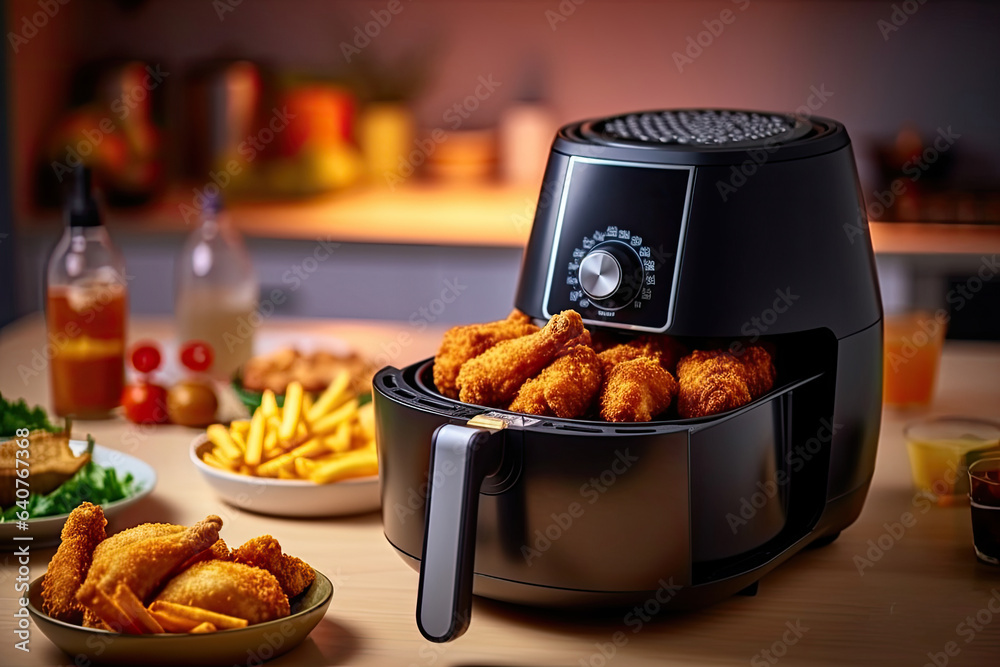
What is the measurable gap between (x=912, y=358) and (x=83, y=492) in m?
0.96

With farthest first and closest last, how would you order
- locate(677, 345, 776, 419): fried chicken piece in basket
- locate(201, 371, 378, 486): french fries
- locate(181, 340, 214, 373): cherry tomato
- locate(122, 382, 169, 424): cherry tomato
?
1. locate(181, 340, 214, 373): cherry tomato
2. locate(122, 382, 169, 424): cherry tomato
3. locate(201, 371, 378, 486): french fries
4. locate(677, 345, 776, 419): fried chicken piece in basket

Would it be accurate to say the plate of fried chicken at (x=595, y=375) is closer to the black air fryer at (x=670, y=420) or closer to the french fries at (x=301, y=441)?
the black air fryer at (x=670, y=420)

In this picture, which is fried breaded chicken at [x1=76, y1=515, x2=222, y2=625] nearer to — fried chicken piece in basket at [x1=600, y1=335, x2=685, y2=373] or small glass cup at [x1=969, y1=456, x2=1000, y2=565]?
fried chicken piece in basket at [x1=600, y1=335, x2=685, y2=373]

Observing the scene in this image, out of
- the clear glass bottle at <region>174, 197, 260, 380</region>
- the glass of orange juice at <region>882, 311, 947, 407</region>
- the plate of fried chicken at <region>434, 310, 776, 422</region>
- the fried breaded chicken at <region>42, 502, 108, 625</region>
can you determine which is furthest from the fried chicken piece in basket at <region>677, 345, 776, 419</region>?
the clear glass bottle at <region>174, 197, 260, 380</region>

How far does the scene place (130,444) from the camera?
1282 mm

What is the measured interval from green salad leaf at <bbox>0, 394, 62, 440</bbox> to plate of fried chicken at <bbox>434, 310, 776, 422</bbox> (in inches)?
16.6

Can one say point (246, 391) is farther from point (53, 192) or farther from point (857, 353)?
point (53, 192)

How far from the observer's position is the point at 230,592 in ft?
2.54

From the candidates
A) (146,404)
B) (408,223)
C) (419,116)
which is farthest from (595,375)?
(419,116)

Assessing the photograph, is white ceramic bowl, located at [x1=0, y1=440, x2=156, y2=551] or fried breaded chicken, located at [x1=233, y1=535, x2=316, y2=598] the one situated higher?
fried breaded chicken, located at [x1=233, y1=535, x2=316, y2=598]

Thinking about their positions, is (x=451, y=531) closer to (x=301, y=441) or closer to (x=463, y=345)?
(x=463, y=345)

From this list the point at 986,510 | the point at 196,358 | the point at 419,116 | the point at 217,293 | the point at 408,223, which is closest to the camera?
the point at 986,510

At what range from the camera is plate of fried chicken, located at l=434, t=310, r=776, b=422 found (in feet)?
2.75

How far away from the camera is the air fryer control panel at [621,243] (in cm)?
90
